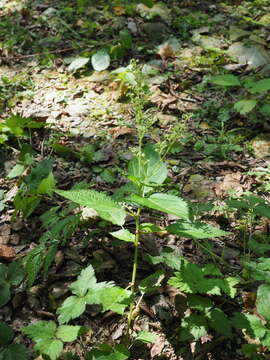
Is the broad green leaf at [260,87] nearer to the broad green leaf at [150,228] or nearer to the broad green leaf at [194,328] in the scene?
the broad green leaf at [150,228]

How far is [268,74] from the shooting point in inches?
147

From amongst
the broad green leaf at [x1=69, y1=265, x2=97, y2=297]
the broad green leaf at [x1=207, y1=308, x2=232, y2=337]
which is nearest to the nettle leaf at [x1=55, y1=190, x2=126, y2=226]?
the broad green leaf at [x1=69, y1=265, x2=97, y2=297]

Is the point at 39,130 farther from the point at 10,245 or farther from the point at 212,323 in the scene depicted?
the point at 212,323

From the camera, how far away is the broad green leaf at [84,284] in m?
1.78

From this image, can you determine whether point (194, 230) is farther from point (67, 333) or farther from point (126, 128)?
point (126, 128)

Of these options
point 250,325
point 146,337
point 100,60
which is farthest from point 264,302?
point 100,60

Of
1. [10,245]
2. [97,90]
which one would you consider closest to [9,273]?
[10,245]

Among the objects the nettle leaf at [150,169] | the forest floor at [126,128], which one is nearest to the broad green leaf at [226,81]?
the forest floor at [126,128]

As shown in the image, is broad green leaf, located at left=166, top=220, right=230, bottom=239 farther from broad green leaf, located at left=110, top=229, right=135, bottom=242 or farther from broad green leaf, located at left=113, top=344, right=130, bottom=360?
broad green leaf, located at left=113, top=344, right=130, bottom=360

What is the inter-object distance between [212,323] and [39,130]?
2205 mm

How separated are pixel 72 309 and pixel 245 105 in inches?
90.8

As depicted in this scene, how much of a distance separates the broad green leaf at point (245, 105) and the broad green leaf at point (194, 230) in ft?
5.54

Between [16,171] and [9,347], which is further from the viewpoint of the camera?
[16,171]

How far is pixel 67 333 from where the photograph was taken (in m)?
1.69
